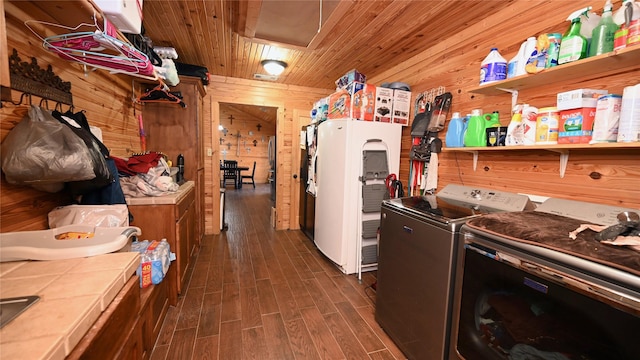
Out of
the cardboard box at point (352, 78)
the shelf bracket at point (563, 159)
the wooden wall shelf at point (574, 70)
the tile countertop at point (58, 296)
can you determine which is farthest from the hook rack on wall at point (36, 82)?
the shelf bracket at point (563, 159)

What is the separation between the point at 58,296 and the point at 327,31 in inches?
79.6

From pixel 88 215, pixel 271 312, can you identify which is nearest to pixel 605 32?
pixel 271 312

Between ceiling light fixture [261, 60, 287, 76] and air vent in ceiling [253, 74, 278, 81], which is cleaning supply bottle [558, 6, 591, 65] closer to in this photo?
ceiling light fixture [261, 60, 287, 76]

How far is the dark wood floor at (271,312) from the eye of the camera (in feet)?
5.36

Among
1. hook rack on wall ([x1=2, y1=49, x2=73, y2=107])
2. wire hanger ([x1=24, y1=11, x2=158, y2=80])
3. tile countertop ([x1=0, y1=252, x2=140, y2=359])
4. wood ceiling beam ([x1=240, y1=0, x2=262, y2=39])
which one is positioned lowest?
tile countertop ([x1=0, y1=252, x2=140, y2=359])

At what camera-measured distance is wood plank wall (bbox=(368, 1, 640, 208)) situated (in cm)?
124

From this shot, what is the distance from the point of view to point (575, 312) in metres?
0.82

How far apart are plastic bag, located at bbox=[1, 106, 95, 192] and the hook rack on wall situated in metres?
0.14

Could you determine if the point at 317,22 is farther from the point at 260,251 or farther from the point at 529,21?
the point at 260,251

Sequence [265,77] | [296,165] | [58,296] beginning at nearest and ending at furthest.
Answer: [58,296], [265,77], [296,165]

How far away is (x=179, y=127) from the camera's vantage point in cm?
286

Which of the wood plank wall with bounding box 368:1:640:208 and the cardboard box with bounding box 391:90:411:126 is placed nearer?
the wood plank wall with bounding box 368:1:640:208

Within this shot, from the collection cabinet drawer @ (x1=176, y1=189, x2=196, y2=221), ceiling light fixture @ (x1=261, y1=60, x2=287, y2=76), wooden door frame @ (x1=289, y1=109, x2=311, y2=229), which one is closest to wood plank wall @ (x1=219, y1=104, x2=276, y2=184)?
wooden door frame @ (x1=289, y1=109, x2=311, y2=229)

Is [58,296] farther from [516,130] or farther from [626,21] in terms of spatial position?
[626,21]
